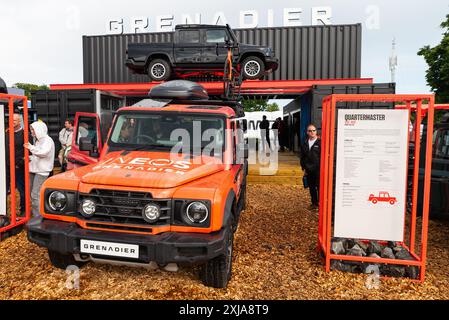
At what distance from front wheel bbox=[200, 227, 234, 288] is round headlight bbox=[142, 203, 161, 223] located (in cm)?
76

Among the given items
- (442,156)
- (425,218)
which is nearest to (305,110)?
(442,156)

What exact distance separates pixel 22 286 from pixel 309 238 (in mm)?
3886

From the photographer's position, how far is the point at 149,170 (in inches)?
135

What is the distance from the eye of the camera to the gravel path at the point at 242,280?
3.47m

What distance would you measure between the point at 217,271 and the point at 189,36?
360 inches

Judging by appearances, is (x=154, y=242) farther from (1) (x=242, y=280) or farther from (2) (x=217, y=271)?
(1) (x=242, y=280)

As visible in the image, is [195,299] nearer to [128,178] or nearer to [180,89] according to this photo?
[128,178]

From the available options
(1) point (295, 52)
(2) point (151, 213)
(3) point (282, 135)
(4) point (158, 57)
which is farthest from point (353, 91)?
(3) point (282, 135)

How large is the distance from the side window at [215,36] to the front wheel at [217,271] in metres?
8.60

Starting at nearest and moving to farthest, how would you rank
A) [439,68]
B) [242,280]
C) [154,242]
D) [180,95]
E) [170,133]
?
[154,242]
[242,280]
[170,133]
[180,95]
[439,68]

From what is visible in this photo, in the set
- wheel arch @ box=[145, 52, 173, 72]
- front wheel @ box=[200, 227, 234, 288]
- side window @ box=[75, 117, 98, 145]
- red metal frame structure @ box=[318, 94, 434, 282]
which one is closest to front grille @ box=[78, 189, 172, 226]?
front wheel @ box=[200, 227, 234, 288]

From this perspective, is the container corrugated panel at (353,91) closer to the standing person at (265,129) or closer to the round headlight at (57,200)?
the standing person at (265,129)

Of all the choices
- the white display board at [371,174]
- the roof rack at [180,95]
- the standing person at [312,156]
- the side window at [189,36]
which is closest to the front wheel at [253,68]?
the side window at [189,36]

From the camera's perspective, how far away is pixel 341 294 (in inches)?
139
